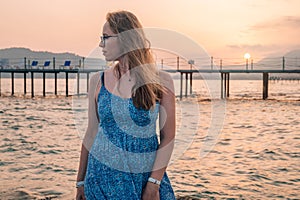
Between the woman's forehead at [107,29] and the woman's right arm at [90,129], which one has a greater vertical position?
the woman's forehead at [107,29]

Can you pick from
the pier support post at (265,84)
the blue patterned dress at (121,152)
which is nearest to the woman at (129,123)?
the blue patterned dress at (121,152)

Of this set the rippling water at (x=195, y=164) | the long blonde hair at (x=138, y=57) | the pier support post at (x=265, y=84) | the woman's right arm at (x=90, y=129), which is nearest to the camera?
the long blonde hair at (x=138, y=57)

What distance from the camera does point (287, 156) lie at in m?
9.52

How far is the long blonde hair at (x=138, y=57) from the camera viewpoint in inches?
67.1

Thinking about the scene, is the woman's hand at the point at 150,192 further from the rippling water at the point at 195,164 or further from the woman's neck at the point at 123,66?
the rippling water at the point at 195,164

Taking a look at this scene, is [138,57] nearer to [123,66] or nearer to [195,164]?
[123,66]

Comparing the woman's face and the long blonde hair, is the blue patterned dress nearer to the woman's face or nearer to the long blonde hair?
the long blonde hair

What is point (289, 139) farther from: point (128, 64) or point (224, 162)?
point (128, 64)

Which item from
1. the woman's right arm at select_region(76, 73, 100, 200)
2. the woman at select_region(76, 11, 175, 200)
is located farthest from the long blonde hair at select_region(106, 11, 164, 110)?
the woman's right arm at select_region(76, 73, 100, 200)

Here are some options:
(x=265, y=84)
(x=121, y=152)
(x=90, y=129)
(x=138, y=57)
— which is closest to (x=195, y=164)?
(x=90, y=129)

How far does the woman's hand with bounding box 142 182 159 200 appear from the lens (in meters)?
1.77

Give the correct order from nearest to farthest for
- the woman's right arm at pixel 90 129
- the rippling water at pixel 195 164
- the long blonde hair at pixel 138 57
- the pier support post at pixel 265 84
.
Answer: the long blonde hair at pixel 138 57
the woman's right arm at pixel 90 129
the rippling water at pixel 195 164
the pier support post at pixel 265 84

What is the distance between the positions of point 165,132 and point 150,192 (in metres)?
0.26

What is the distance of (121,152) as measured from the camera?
179cm
